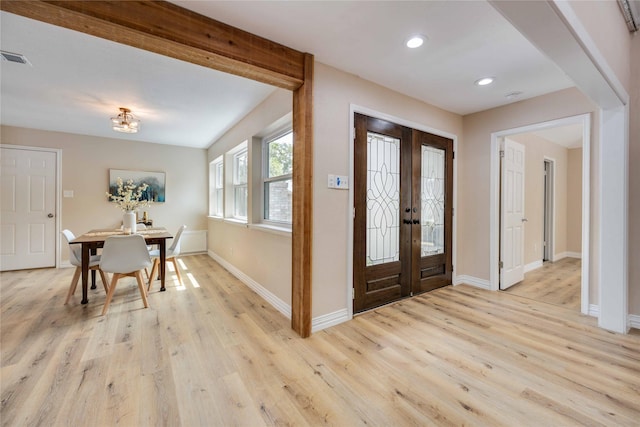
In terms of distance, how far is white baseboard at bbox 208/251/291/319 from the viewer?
274 centimetres

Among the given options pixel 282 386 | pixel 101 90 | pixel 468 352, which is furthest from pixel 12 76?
pixel 468 352

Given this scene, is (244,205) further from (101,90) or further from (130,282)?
(101,90)

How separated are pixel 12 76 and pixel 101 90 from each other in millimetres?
717

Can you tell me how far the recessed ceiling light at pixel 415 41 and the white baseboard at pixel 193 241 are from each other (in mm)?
5446

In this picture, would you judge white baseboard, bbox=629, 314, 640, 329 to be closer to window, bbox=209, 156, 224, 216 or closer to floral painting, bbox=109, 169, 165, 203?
window, bbox=209, 156, 224, 216

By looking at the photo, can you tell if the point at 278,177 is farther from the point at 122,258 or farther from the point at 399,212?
the point at 122,258

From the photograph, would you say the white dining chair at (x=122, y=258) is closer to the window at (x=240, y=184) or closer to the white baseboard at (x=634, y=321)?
the window at (x=240, y=184)

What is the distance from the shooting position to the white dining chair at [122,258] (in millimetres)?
2721

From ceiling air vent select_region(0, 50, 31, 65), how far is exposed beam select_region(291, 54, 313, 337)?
8.06ft

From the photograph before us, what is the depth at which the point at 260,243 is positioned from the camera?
332cm

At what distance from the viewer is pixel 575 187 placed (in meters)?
5.53

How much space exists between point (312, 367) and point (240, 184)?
3493 mm

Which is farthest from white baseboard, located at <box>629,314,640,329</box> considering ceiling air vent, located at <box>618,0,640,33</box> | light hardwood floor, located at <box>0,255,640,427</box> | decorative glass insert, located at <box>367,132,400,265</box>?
ceiling air vent, located at <box>618,0,640,33</box>

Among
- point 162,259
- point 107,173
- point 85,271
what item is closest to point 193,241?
point 107,173
